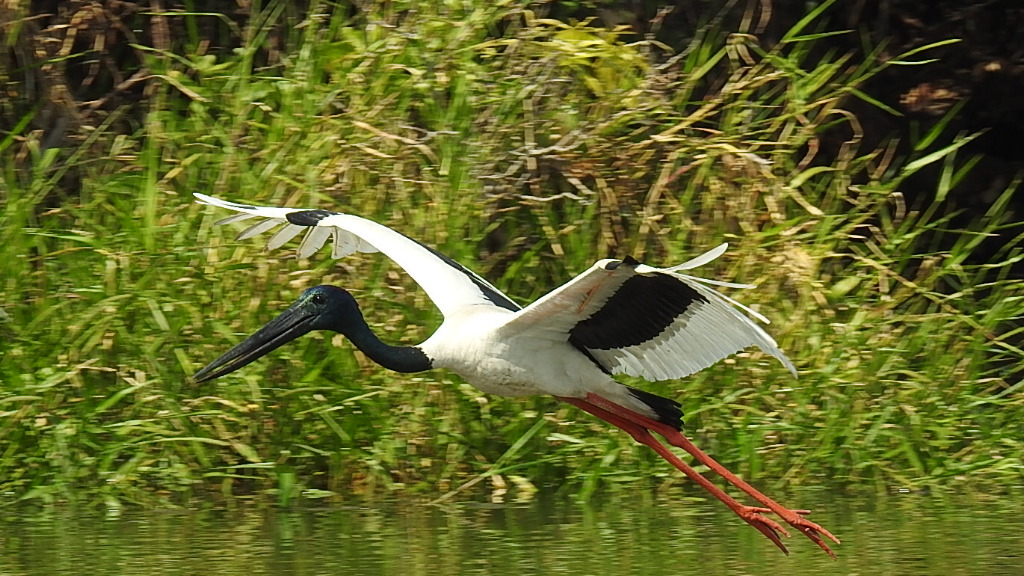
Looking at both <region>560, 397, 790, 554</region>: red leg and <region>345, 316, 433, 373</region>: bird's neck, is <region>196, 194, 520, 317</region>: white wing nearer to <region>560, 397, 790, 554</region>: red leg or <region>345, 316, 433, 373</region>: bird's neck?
<region>345, 316, 433, 373</region>: bird's neck

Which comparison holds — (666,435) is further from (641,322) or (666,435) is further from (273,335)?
(273,335)

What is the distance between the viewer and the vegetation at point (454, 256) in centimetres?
696

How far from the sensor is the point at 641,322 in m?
5.62

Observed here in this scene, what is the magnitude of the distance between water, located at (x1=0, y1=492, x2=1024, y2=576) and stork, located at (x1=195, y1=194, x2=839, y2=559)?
26cm

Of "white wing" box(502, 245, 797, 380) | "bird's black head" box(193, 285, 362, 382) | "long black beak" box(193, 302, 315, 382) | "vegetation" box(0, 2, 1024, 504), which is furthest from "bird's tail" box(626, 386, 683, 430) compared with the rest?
"long black beak" box(193, 302, 315, 382)

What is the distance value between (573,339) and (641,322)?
33cm

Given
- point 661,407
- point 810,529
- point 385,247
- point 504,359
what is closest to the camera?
point 810,529

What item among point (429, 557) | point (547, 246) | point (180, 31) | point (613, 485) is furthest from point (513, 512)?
point (180, 31)

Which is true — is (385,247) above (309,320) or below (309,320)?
above

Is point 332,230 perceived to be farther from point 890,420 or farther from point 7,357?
point 890,420

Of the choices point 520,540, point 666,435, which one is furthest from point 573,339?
point 520,540

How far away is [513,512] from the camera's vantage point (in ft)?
21.4

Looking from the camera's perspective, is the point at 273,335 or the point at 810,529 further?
the point at 273,335

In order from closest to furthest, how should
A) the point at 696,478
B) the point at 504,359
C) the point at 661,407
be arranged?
the point at 504,359, the point at 696,478, the point at 661,407
